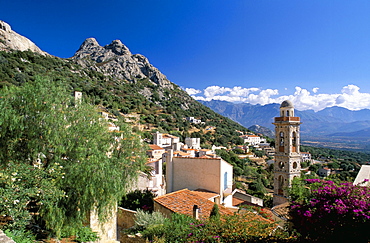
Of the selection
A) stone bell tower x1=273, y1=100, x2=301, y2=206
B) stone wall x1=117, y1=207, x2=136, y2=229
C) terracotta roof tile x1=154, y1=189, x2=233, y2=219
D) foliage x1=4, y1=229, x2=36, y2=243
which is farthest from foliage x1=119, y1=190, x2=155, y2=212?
stone bell tower x1=273, y1=100, x2=301, y2=206

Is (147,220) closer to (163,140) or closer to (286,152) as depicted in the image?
(286,152)

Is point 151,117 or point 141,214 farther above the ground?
point 151,117

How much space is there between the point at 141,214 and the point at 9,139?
5768 millimetres

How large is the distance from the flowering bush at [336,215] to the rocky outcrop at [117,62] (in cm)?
11556

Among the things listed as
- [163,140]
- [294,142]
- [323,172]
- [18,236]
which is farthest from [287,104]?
[323,172]

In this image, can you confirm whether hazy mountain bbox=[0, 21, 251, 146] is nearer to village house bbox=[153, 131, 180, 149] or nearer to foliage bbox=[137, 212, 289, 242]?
village house bbox=[153, 131, 180, 149]

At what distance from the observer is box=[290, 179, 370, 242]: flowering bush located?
12.9 feet

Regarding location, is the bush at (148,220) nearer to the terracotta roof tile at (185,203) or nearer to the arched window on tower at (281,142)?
the terracotta roof tile at (185,203)

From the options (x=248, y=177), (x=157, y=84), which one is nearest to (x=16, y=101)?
(x=248, y=177)

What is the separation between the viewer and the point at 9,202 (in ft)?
18.1

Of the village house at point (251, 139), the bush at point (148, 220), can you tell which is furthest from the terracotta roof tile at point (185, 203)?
the village house at point (251, 139)

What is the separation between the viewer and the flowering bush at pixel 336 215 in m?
3.94

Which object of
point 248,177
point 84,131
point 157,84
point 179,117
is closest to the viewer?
point 84,131

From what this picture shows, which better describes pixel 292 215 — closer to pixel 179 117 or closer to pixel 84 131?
pixel 84 131
